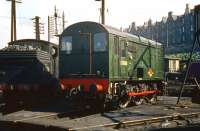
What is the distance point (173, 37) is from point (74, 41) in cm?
8806

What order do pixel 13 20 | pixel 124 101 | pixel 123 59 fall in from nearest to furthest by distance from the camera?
pixel 123 59
pixel 124 101
pixel 13 20

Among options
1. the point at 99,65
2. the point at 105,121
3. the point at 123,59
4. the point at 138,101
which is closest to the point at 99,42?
the point at 99,65

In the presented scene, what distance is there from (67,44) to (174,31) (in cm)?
8929

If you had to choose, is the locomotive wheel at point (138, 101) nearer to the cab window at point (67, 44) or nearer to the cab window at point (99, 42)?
the cab window at point (99, 42)

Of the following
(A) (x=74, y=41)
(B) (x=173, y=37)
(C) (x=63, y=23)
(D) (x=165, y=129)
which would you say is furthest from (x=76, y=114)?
(B) (x=173, y=37)

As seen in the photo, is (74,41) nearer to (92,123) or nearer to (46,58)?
(46,58)

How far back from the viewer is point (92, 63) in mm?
16609

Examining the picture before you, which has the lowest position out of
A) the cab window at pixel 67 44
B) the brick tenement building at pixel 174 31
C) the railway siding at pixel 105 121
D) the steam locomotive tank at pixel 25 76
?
the railway siding at pixel 105 121

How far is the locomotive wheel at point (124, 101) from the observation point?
17.1m

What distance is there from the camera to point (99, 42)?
16406 mm

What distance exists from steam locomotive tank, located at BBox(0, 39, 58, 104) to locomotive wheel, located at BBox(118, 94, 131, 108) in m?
3.53

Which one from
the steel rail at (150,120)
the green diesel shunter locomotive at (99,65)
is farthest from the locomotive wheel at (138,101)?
the steel rail at (150,120)

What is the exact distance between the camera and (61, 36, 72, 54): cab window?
17.3 m

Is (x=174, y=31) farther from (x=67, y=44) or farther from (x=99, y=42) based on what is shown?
(x=99, y=42)
